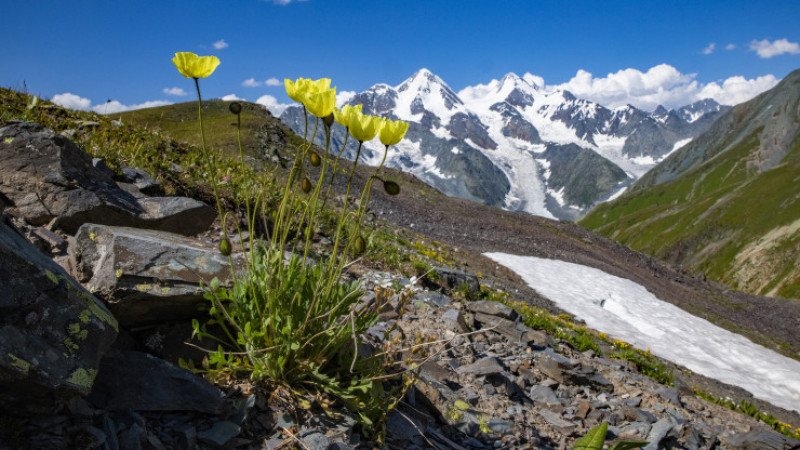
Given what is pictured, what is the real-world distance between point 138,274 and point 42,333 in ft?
3.16

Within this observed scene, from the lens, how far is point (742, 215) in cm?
10856

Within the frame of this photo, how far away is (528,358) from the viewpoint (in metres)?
6.38

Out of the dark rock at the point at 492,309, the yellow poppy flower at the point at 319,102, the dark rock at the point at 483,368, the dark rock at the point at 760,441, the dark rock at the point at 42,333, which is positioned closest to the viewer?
the dark rock at the point at 42,333

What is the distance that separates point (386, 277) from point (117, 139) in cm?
548

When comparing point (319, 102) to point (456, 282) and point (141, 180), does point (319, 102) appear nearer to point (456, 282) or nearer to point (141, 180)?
point (141, 180)

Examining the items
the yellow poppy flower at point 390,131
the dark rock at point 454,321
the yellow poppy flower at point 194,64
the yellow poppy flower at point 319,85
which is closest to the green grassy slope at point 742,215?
the dark rock at point 454,321

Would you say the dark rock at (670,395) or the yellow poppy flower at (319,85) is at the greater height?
the yellow poppy flower at (319,85)

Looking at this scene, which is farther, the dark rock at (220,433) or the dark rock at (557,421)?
the dark rock at (557,421)

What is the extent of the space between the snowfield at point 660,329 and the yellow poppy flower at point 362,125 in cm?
1263

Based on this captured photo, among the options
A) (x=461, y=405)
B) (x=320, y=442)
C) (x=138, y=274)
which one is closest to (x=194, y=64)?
(x=138, y=274)

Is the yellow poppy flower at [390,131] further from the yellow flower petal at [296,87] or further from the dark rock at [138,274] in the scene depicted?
the dark rock at [138,274]

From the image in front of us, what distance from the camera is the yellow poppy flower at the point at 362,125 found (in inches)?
106

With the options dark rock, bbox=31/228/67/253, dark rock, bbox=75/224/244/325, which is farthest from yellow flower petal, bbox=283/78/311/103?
dark rock, bbox=31/228/67/253

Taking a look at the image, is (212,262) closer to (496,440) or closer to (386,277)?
(496,440)
